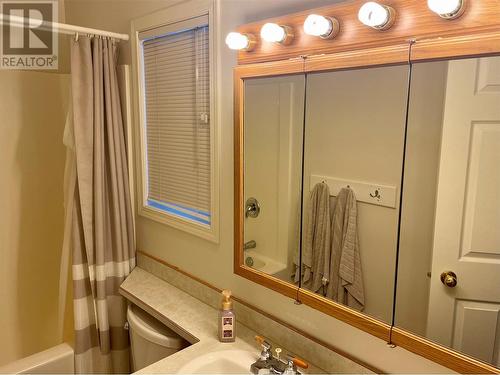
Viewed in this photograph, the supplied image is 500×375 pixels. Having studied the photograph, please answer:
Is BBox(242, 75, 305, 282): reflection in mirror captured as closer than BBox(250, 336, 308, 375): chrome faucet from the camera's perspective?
No

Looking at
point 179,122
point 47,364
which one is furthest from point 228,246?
point 47,364

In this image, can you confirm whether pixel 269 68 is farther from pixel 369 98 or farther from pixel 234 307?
pixel 234 307

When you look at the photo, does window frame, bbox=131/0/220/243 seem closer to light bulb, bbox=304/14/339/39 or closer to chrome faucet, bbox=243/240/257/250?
chrome faucet, bbox=243/240/257/250

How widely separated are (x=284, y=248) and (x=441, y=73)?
2.42 ft

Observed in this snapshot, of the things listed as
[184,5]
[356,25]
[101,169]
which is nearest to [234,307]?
[101,169]

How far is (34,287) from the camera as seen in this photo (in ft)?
7.82

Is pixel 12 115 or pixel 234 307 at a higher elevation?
pixel 12 115

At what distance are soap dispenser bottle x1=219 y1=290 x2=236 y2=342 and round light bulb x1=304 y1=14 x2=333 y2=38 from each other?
91 cm

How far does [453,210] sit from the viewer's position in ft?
3.16

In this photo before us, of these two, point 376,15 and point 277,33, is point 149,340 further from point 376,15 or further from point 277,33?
point 376,15

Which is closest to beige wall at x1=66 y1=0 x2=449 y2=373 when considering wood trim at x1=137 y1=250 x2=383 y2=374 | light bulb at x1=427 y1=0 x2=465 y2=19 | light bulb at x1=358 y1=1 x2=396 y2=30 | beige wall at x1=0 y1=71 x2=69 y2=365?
wood trim at x1=137 y1=250 x2=383 y2=374

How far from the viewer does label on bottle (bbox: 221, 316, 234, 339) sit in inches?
54.7

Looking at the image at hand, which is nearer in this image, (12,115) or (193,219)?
(193,219)

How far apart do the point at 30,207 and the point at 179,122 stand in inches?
47.6
